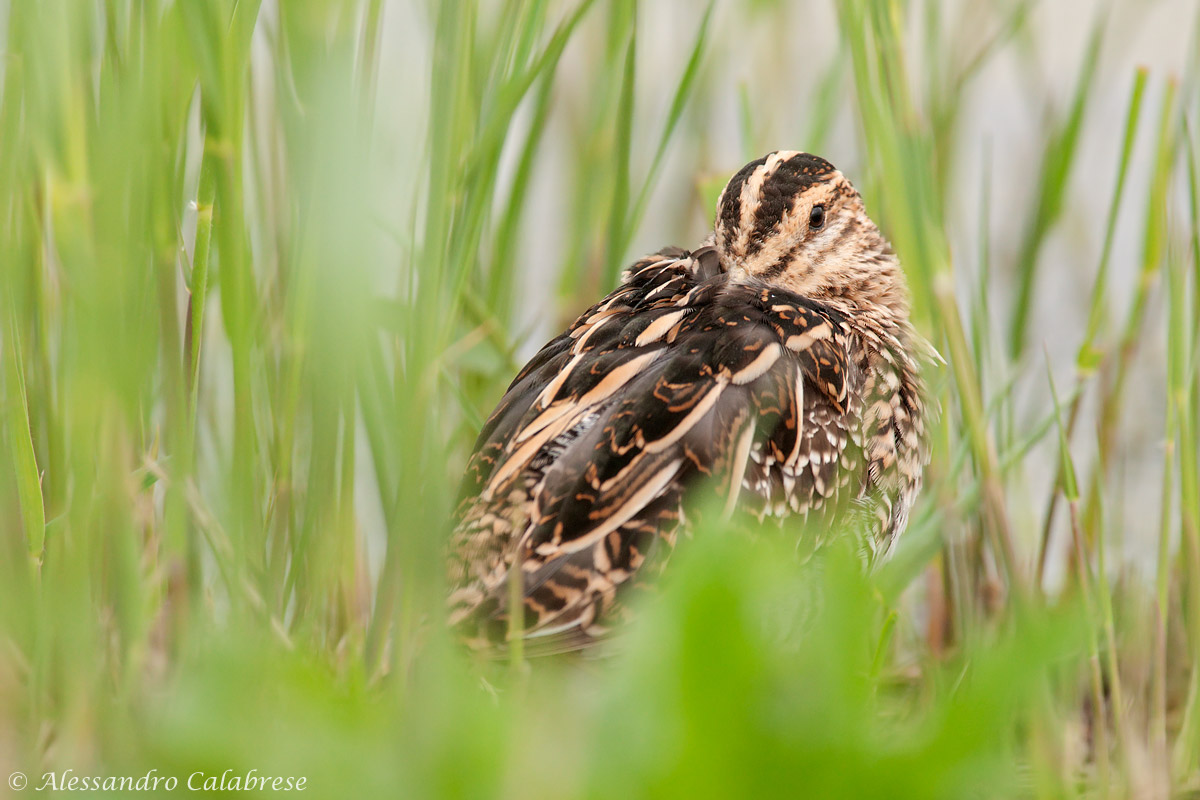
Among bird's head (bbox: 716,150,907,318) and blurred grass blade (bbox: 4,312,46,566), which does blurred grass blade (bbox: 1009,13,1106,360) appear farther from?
blurred grass blade (bbox: 4,312,46,566)

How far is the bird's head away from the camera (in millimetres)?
2336

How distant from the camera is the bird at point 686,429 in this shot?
5.95 feet

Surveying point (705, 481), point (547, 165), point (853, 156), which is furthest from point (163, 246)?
point (853, 156)

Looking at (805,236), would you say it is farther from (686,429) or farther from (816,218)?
(686,429)

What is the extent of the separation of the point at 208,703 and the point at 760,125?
3013 mm

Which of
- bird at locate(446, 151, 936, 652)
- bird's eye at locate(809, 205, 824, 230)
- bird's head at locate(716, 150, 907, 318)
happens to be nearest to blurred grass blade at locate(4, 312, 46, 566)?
bird at locate(446, 151, 936, 652)

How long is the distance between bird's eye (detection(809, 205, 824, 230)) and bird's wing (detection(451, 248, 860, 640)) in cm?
36

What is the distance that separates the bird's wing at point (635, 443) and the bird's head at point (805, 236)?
223 mm

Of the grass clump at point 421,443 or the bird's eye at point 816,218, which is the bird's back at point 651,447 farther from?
the bird's eye at point 816,218

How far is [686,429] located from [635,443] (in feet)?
0.30

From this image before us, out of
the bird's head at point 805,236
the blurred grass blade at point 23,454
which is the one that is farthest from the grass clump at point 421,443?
the bird's head at point 805,236

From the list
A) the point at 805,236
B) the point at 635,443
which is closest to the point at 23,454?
the point at 635,443

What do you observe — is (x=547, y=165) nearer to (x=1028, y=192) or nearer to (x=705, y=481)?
(x=1028, y=192)

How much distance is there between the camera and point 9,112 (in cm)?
138
